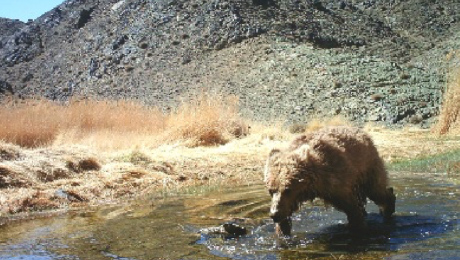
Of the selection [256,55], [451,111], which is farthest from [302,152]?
[256,55]

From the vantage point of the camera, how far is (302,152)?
634 cm

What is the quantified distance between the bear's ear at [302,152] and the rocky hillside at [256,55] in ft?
68.0

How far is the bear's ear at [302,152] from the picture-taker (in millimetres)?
6273

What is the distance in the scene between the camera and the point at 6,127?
1791cm

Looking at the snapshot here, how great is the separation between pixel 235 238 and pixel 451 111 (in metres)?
14.7

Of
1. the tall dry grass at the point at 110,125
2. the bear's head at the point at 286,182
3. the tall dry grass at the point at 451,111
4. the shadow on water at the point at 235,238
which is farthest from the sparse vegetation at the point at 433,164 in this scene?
the tall dry grass at the point at 110,125

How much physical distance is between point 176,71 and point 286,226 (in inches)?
1401

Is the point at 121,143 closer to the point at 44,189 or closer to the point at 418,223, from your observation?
the point at 44,189

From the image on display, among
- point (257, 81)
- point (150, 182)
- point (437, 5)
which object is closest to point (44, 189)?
point (150, 182)

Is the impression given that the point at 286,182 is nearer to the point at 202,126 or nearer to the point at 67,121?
the point at 202,126

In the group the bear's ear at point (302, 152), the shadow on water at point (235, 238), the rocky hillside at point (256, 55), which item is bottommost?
the shadow on water at point (235, 238)

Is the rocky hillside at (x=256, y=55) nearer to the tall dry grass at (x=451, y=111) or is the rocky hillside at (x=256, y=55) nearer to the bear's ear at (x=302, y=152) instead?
the tall dry grass at (x=451, y=111)

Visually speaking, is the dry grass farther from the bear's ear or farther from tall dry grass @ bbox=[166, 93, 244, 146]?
the bear's ear

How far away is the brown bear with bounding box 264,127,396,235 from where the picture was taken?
6188mm
